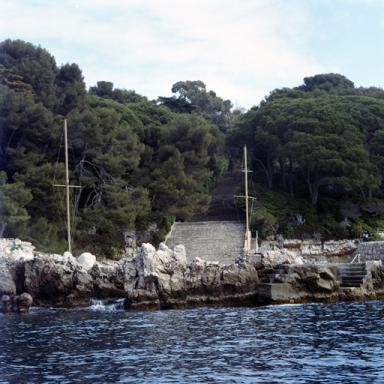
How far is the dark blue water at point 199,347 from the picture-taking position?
1259cm

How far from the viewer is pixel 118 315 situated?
2392 centimetres

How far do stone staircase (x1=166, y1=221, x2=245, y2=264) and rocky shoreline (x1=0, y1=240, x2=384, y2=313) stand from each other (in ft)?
34.7

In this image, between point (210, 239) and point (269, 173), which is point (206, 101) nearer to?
point (269, 173)

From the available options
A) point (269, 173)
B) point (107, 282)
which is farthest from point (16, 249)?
point (269, 173)

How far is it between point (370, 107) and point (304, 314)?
32234mm

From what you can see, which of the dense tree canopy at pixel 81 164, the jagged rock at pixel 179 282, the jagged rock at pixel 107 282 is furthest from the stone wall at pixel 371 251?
the jagged rock at pixel 107 282

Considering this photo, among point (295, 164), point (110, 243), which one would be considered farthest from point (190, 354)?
point (295, 164)

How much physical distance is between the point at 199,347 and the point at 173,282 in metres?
Result: 11.1

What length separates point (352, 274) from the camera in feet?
98.6

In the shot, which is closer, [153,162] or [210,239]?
[210,239]

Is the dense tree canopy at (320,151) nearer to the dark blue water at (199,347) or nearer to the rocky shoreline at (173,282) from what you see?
the rocky shoreline at (173,282)

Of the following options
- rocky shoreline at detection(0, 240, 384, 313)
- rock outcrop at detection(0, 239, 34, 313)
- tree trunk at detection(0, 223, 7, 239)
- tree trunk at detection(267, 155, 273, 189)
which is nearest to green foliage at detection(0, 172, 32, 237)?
tree trunk at detection(0, 223, 7, 239)

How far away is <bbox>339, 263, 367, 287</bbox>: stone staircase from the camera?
29.5 metres

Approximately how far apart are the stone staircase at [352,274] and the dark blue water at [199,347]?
5.74 m
